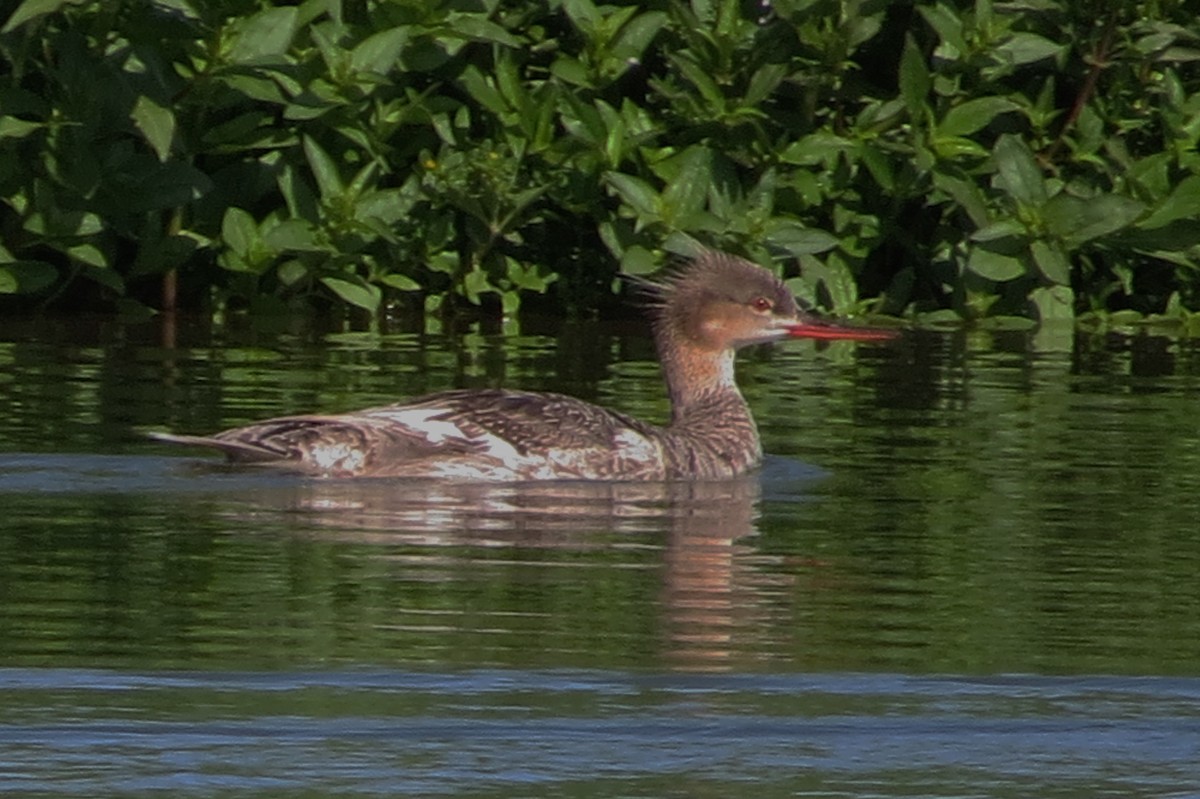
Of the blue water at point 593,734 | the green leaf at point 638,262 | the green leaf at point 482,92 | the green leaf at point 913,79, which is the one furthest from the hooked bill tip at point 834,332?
the blue water at point 593,734

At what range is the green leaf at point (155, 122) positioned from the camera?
12258 millimetres

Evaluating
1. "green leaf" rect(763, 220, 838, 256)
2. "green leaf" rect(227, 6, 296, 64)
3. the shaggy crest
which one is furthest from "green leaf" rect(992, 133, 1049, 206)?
"green leaf" rect(227, 6, 296, 64)

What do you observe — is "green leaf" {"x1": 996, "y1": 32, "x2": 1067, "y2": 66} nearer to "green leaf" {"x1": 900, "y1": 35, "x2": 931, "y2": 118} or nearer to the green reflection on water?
"green leaf" {"x1": 900, "y1": 35, "x2": 931, "y2": 118}

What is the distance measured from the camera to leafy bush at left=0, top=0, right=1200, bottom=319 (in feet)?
43.1

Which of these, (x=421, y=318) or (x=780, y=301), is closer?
(x=780, y=301)

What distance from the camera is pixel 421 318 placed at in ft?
47.0

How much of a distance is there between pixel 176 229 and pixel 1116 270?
4362mm

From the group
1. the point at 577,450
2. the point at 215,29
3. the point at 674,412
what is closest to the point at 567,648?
the point at 577,450

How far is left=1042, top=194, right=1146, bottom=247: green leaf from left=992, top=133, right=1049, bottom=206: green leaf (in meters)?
0.08

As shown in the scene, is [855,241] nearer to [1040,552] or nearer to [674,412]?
[674,412]

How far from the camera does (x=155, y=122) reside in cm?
1236

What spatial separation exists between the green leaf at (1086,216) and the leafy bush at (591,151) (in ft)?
0.03

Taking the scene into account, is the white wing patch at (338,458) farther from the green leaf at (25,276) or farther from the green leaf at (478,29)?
the green leaf at (25,276)

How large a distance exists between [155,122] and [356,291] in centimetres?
149
